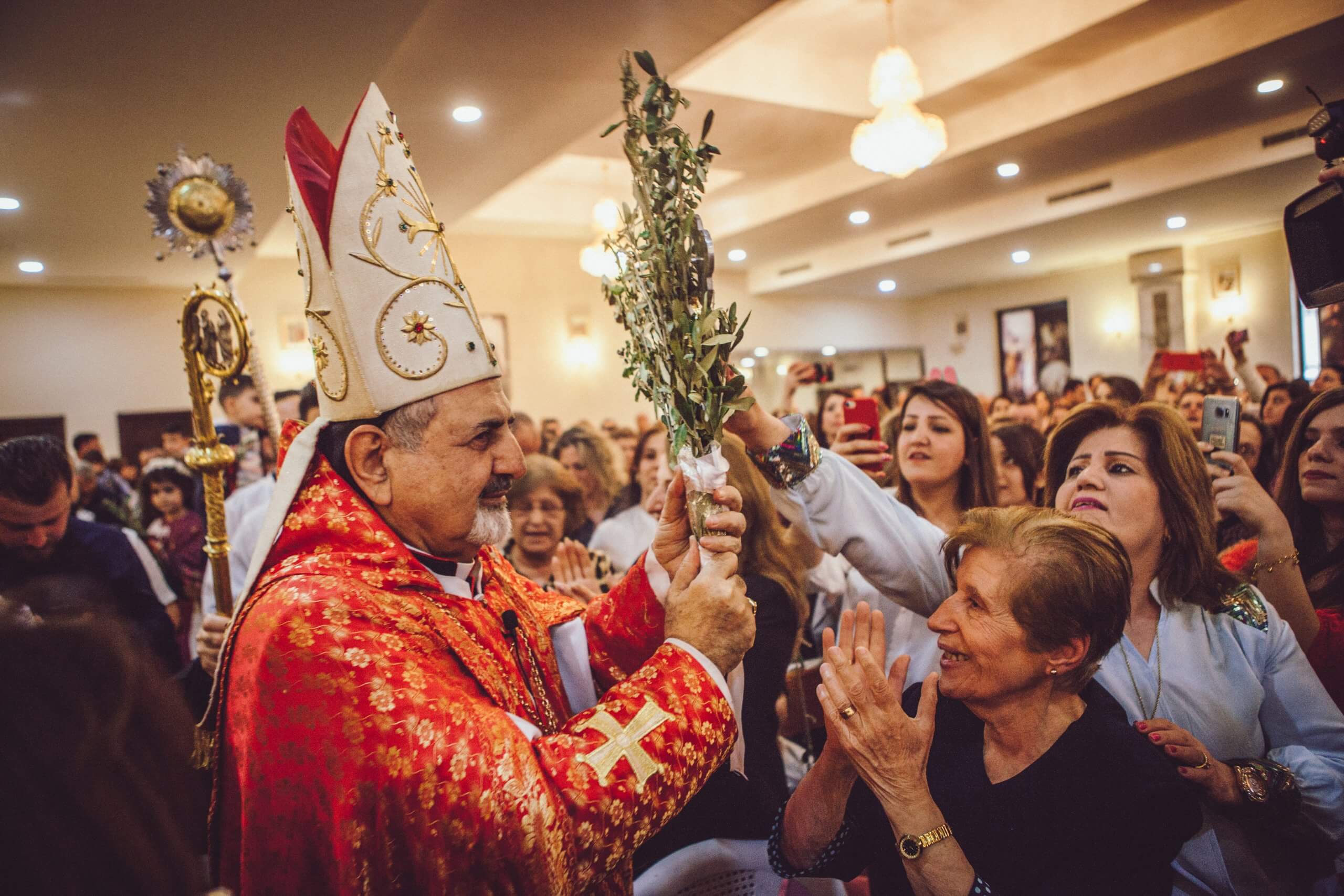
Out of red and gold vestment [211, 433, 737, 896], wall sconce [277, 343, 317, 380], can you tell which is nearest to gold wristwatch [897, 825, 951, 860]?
red and gold vestment [211, 433, 737, 896]

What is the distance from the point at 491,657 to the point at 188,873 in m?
0.76

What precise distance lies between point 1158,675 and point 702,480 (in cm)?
122

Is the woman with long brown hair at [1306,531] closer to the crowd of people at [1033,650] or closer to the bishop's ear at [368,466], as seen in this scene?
the crowd of people at [1033,650]

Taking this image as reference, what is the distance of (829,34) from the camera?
7102 millimetres

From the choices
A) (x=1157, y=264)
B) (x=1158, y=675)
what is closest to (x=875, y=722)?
(x=1158, y=675)

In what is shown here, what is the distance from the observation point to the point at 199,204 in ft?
8.65

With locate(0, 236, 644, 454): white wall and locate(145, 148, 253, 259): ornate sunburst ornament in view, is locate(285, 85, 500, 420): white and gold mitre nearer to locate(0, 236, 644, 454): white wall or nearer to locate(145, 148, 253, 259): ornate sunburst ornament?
locate(145, 148, 253, 259): ornate sunburst ornament

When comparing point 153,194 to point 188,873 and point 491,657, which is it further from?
point 188,873

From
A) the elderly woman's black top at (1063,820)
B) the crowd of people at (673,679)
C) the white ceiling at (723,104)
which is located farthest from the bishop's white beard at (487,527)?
the white ceiling at (723,104)

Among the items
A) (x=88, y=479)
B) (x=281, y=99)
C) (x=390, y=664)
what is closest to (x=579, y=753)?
(x=390, y=664)

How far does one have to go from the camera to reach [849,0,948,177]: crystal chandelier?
598cm

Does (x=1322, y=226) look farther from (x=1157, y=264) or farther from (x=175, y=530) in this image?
(x=1157, y=264)

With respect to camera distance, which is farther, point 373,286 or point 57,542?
point 57,542

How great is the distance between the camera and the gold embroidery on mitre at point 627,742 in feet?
3.92
